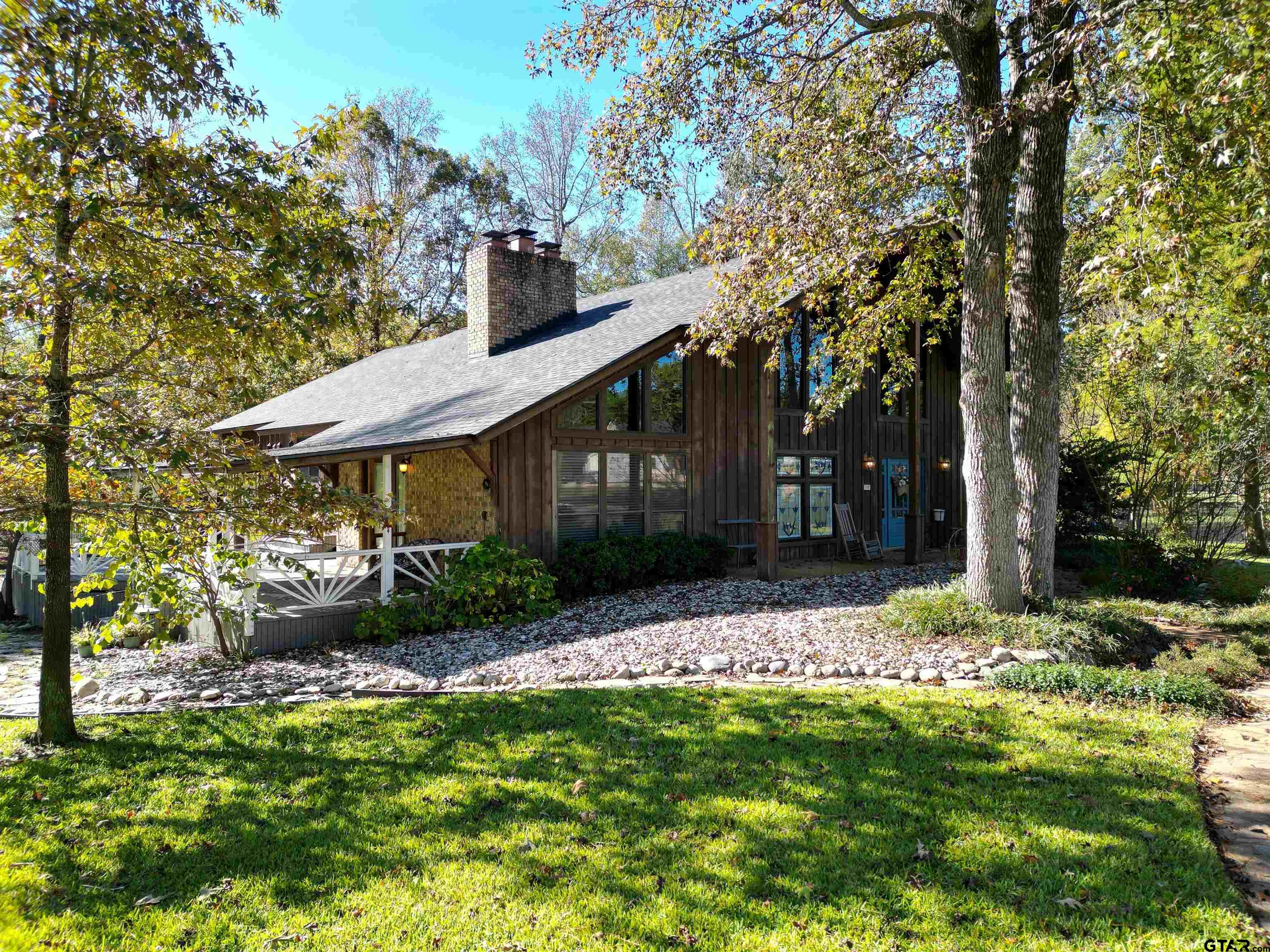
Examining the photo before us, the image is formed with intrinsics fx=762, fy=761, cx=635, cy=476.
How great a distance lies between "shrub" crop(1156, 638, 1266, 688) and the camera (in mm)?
6410

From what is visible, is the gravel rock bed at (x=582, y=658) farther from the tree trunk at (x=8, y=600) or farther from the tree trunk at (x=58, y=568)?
the tree trunk at (x=8, y=600)

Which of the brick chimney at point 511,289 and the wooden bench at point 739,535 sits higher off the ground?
the brick chimney at point 511,289

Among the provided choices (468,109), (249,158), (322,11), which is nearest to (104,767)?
(249,158)

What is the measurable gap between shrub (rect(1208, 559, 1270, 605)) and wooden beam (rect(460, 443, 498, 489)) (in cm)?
985

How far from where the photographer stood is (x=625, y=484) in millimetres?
11875

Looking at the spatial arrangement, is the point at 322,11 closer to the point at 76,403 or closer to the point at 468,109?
the point at 76,403

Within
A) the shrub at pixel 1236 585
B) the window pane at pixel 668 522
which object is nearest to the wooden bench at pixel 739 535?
the window pane at pixel 668 522

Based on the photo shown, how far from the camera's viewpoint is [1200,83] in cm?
605

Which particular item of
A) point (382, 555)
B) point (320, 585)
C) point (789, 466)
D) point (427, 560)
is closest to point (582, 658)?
point (382, 555)

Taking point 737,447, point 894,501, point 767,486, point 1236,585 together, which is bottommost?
point 1236,585

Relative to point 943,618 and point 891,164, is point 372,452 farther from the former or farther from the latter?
point 891,164

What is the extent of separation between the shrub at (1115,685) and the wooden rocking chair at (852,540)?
8431mm

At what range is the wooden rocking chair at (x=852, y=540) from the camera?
1458cm

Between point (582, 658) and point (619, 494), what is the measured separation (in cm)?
470
